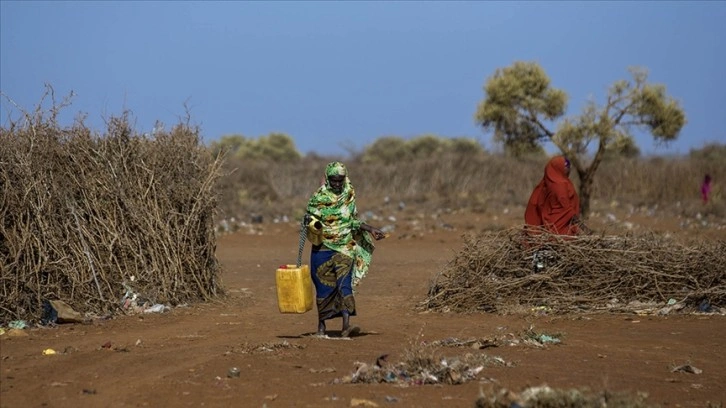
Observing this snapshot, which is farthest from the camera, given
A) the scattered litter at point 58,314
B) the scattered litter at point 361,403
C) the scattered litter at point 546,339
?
the scattered litter at point 58,314

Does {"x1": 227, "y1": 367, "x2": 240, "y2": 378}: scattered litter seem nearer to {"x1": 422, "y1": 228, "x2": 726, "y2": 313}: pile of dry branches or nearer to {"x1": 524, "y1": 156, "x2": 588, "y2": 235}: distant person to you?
{"x1": 422, "y1": 228, "x2": 726, "y2": 313}: pile of dry branches

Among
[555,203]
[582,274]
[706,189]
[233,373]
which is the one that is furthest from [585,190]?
[233,373]

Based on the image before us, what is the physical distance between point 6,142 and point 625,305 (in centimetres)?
692

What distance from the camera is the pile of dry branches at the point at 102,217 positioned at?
12008 millimetres

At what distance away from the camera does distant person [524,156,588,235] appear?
44.2 feet

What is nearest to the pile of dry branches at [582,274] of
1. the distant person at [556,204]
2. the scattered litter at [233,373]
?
the distant person at [556,204]

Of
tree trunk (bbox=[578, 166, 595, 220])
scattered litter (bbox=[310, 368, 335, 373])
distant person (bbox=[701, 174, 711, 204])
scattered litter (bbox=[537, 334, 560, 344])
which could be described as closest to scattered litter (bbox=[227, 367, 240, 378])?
scattered litter (bbox=[310, 368, 335, 373])

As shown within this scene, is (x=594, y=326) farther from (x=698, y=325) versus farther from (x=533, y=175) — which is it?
(x=533, y=175)

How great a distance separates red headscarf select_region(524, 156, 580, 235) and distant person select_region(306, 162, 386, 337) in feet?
11.2

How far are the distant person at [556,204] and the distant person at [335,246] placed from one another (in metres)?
3.37

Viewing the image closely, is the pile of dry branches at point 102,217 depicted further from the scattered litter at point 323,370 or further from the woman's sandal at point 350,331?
the scattered litter at point 323,370

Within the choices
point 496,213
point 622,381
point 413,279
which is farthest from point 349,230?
point 496,213

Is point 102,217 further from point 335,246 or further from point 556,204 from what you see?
point 556,204

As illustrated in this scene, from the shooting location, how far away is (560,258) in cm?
1300
